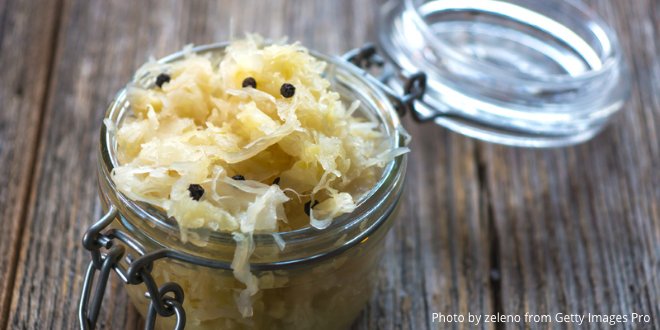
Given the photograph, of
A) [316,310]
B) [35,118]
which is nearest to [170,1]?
[35,118]

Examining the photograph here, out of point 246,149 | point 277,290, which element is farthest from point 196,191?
point 277,290

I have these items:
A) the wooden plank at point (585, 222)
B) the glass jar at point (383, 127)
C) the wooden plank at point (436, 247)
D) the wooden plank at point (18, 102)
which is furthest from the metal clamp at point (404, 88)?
the wooden plank at point (18, 102)

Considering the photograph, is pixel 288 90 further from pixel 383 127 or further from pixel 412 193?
pixel 412 193

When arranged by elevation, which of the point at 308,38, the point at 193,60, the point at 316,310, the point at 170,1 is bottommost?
the point at 316,310

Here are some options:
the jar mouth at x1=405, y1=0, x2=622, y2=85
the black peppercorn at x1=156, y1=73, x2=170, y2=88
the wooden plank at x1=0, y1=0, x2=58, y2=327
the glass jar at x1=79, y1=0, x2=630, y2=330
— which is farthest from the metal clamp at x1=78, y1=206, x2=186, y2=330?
the jar mouth at x1=405, y1=0, x2=622, y2=85

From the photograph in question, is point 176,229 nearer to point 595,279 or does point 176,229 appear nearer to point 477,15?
point 595,279

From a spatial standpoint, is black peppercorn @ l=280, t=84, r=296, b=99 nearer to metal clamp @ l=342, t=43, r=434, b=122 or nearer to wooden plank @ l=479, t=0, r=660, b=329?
metal clamp @ l=342, t=43, r=434, b=122
